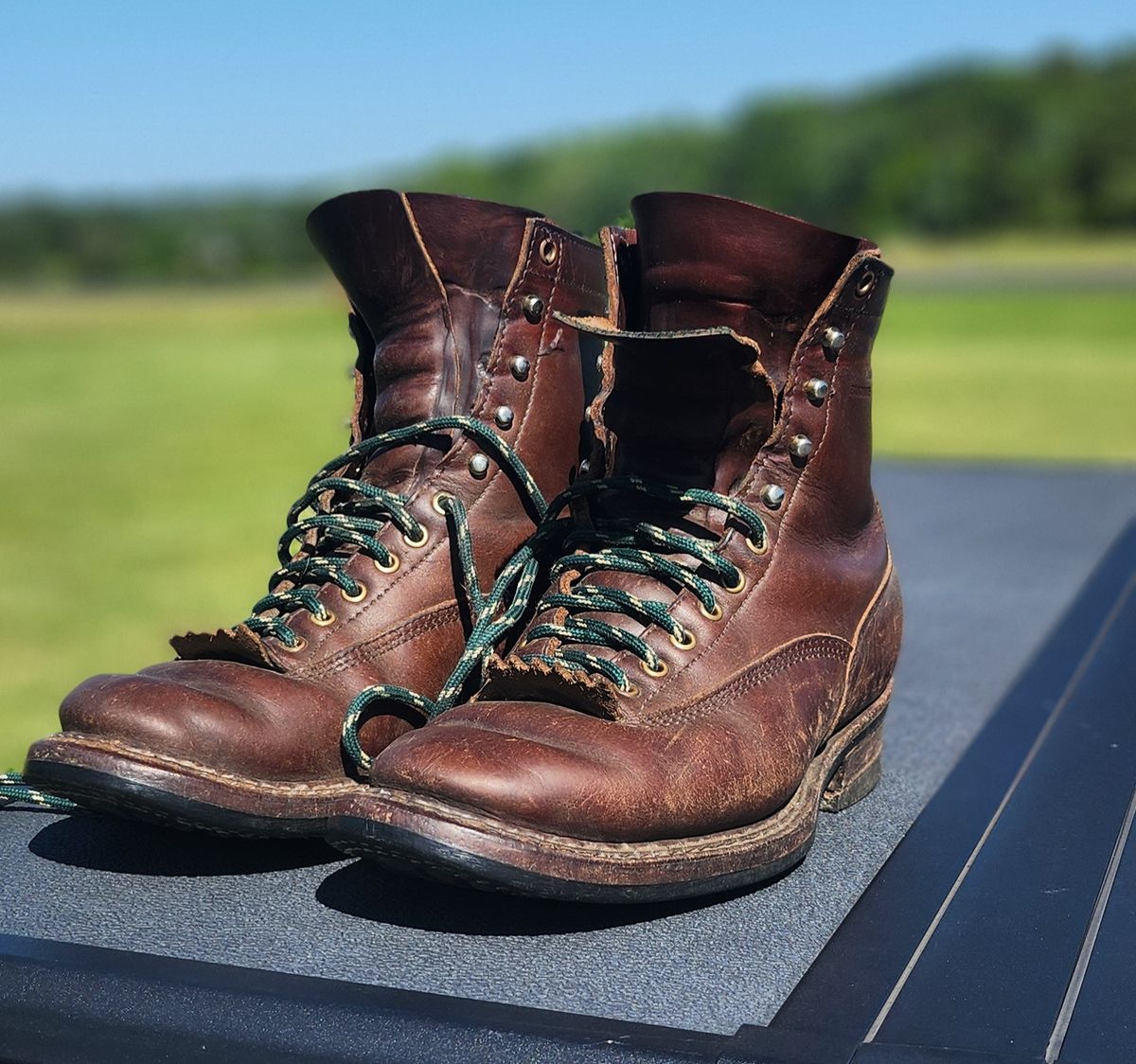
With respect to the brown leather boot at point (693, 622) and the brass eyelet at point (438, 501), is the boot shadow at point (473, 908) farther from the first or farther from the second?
the brass eyelet at point (438, 501)

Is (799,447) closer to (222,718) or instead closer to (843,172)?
(222,718)

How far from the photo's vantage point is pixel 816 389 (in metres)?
0.96

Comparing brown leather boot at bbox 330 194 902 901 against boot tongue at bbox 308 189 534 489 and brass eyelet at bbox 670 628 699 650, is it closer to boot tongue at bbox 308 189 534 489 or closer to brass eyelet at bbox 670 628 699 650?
brass eyelet at bbox 670 628 699 650

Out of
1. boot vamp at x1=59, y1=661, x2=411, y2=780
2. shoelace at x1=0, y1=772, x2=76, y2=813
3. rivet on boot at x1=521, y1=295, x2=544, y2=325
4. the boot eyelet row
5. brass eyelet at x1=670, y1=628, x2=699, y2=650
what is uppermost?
rivet on boot at x1=521, y1=295, x2=544, y2=325

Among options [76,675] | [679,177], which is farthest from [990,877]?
[679,177]

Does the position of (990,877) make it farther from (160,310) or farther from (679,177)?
(679,177)

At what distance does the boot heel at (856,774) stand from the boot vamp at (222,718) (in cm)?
34

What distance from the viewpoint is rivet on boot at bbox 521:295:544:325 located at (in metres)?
1.06

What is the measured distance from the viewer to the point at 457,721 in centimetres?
83

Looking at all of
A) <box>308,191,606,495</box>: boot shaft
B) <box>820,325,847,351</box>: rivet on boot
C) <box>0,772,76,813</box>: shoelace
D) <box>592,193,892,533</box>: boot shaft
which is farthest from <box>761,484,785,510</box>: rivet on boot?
<box>0,772,76,813</box>: shoelace

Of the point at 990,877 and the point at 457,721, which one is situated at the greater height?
the point at 457,721

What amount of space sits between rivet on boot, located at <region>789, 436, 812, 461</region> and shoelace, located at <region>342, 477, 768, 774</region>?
0.06m

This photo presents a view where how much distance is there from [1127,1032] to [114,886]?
2.02 ft

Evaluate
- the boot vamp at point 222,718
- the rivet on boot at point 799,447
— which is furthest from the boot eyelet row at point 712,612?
the boot vamp at point 222,718
